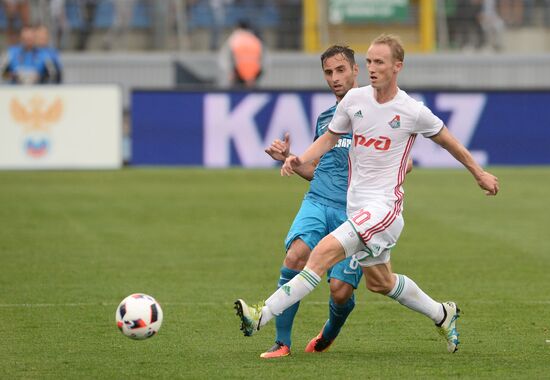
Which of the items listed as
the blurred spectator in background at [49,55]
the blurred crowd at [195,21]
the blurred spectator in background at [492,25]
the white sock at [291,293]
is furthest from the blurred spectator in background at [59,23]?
the white sock at [291,293]

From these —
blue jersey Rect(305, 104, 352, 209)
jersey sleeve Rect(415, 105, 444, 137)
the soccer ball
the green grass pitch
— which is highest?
jersey sleeve Rect(415, 105, 444, 137)

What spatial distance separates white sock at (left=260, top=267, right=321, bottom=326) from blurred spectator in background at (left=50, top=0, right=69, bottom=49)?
878 inches

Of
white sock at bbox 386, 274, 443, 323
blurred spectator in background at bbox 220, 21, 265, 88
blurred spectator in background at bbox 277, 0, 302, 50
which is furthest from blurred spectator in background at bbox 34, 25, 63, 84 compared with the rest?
white sock at bbox 386, 274, 443, 323

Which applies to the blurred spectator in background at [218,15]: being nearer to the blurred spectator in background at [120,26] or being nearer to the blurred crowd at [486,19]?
the blurred spectator in background at [120,26]

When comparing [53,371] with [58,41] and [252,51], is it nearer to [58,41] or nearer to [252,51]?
[252,51]

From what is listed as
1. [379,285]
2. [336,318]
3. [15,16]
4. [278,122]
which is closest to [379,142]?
[379,285]

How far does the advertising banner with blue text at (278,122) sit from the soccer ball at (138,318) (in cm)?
1492

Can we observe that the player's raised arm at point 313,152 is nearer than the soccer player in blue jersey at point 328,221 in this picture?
Yes

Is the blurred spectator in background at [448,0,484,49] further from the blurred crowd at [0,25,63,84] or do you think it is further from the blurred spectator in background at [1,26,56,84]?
the blurred spectator in background at [1,26,56,84]

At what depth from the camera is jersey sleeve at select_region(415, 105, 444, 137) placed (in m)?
7.72

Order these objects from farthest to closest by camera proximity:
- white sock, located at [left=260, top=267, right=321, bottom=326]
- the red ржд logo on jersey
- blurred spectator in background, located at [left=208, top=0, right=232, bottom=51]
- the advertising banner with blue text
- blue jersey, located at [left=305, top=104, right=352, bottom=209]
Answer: blurred spectator in background, located at [left=208, top=0, right=232, bottom=51] < the advertising banner with blue text < blue jersey, located at [left=305, top=104, right=352, bottom=209] < the red ржд logo on jersey < white sock, located at [left=260, top=267, right=321, bottom=326]

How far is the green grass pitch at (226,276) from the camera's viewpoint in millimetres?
7824

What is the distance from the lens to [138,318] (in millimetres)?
7641

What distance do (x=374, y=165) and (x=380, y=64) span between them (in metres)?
0.63
